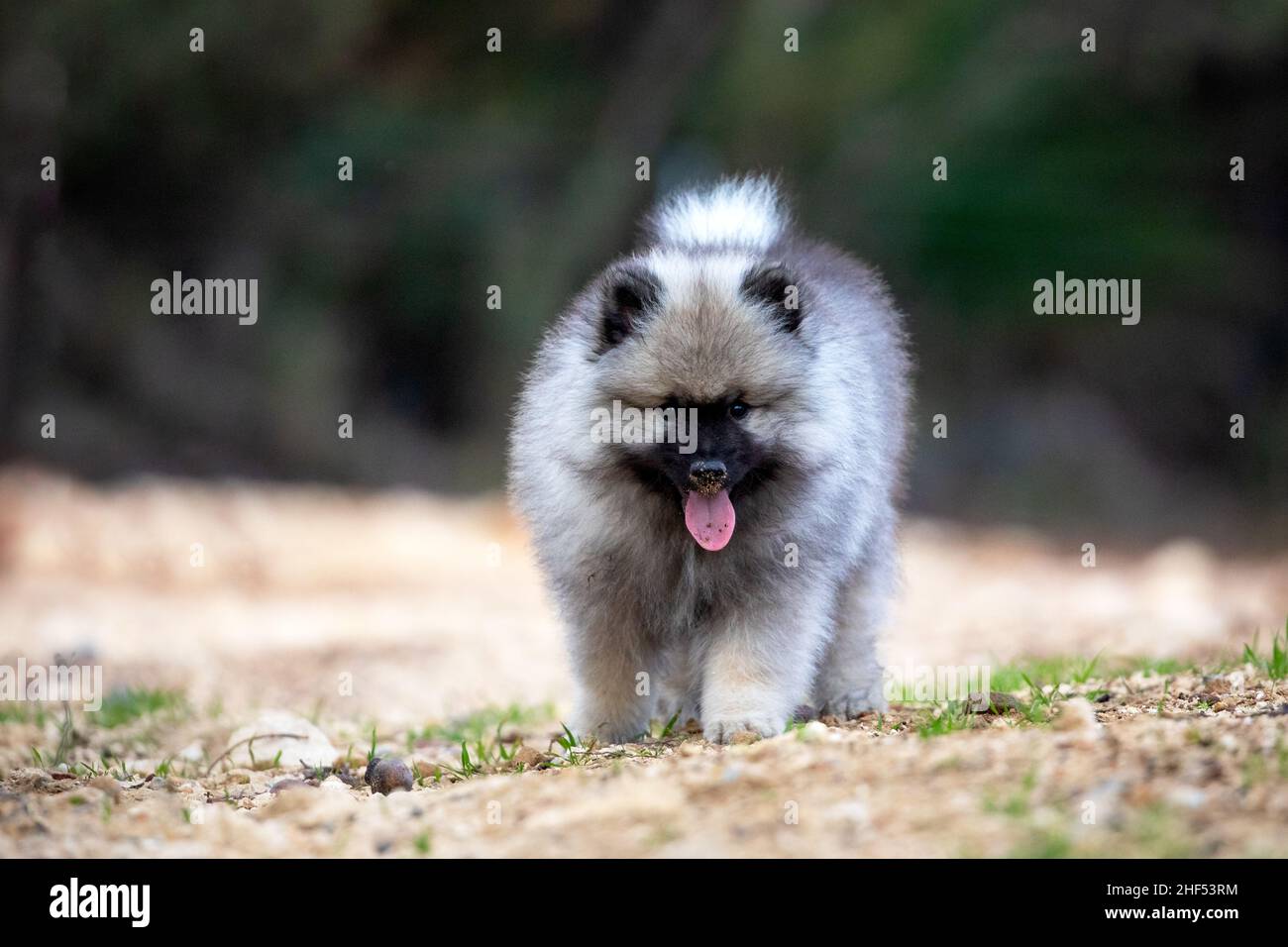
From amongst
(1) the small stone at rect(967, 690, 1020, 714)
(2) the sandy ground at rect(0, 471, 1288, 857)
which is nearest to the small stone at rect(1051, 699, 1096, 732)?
(2) the sandy ground at rect(0, 471, 1288, 857)

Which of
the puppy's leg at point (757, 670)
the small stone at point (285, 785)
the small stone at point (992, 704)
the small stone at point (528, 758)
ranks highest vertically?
the puppy's leg at point (757, 670)

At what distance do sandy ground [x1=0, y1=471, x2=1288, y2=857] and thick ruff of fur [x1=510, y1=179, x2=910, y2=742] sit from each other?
0.41 m

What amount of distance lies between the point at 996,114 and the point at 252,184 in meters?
8.12

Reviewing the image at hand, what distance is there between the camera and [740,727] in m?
4.67

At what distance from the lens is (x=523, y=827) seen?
3555mm

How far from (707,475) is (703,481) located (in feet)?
0.11

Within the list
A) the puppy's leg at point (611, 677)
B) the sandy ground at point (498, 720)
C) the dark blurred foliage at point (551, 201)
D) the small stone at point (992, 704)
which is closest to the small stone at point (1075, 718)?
the sandy ground at point (498, 720)

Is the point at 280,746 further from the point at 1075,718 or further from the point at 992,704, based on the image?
the point at 1075,718

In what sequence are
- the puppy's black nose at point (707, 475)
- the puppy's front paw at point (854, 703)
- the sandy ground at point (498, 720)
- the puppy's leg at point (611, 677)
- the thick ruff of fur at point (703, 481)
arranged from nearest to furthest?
the sandy ground at point (498, 720) < the puppy's black nose at point (707, 475) < the thick ruff of fur at point (703, 481) < the puppy's leg at point (611, 677) < the puppy's front paw at point (854, 703)

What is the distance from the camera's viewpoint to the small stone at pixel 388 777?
180 inches

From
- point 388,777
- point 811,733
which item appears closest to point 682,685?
point 811,733

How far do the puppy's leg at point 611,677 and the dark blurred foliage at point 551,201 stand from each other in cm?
973

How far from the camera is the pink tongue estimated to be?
4609 mm

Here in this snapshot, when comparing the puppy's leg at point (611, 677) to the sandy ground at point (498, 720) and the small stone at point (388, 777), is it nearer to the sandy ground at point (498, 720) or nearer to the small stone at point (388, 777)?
the sandy ground at point (498, 720)
